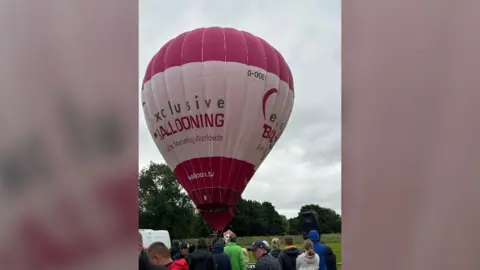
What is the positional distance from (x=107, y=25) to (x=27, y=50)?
0.18m

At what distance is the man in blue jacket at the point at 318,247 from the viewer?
5.62 m

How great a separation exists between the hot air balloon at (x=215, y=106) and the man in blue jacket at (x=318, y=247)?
518 cm

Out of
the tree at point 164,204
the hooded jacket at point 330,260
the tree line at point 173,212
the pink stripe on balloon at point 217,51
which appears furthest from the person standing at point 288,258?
the tree at point 164,204

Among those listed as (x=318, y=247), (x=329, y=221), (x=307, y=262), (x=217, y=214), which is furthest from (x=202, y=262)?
(x=329, y=221)

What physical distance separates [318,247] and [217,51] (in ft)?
19.2

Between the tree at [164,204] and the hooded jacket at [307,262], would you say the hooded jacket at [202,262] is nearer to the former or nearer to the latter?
the hooded jacket at [307,262]

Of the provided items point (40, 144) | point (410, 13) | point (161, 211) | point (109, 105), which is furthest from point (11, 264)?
point (161, 211)

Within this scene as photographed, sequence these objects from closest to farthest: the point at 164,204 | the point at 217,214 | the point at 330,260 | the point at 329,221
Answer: the point at 330,260, the point at 217,214, the point at 329,221, the point at 164,204

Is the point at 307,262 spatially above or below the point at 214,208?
below

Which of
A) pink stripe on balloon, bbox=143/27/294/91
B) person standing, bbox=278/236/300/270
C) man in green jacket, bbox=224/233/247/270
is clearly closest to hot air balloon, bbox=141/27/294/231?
pink stripe on balloon, bbox=143/27/294/91

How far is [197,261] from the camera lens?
5.52 m

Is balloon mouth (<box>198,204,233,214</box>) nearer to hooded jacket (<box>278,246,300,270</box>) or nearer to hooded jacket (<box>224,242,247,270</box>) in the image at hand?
hooded jacket (<box>224,242,247,270</box>)

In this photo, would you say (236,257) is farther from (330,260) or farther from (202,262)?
(330,260)

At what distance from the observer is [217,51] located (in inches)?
424
